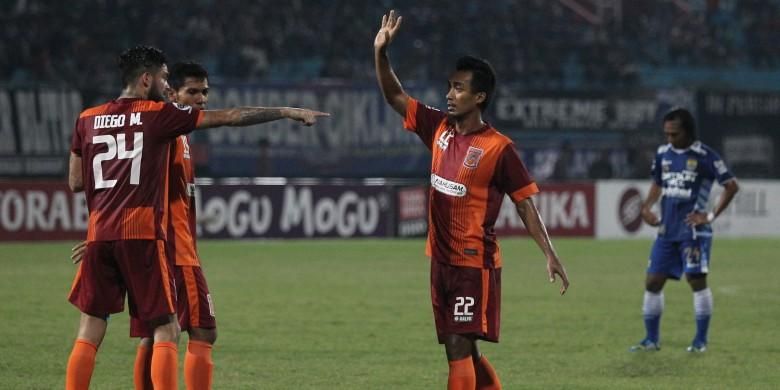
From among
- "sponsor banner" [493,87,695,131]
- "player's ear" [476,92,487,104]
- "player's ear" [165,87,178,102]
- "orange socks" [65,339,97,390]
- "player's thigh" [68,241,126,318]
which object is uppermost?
"sponsor banner" [493,87,695,131]

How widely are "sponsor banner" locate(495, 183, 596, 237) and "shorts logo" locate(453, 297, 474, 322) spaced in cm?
2012

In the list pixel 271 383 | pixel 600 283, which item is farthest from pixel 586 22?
pixel 271 383

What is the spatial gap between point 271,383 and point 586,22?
2689cm

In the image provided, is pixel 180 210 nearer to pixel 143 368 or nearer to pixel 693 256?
pixel 143 368

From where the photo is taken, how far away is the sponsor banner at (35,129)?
2366 cm

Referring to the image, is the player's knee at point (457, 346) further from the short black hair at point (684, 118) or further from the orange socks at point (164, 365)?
the short black hair at point (684, 118)

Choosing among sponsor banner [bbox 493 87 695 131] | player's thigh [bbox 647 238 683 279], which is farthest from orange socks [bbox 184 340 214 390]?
sponsor banner [bbox 493 87 695 131]

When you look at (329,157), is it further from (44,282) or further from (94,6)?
(44,282)

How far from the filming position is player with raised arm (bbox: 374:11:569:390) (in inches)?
263

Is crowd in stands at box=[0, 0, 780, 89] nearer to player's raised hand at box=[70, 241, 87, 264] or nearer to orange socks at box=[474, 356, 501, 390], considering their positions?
player's raised hand at box=[70, 241, 87, 264]

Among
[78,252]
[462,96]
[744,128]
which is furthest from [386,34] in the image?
[744,128]

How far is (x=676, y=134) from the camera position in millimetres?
11086

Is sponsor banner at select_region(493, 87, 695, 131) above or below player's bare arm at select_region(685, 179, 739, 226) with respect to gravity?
above

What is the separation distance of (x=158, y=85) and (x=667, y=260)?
5927 mm
